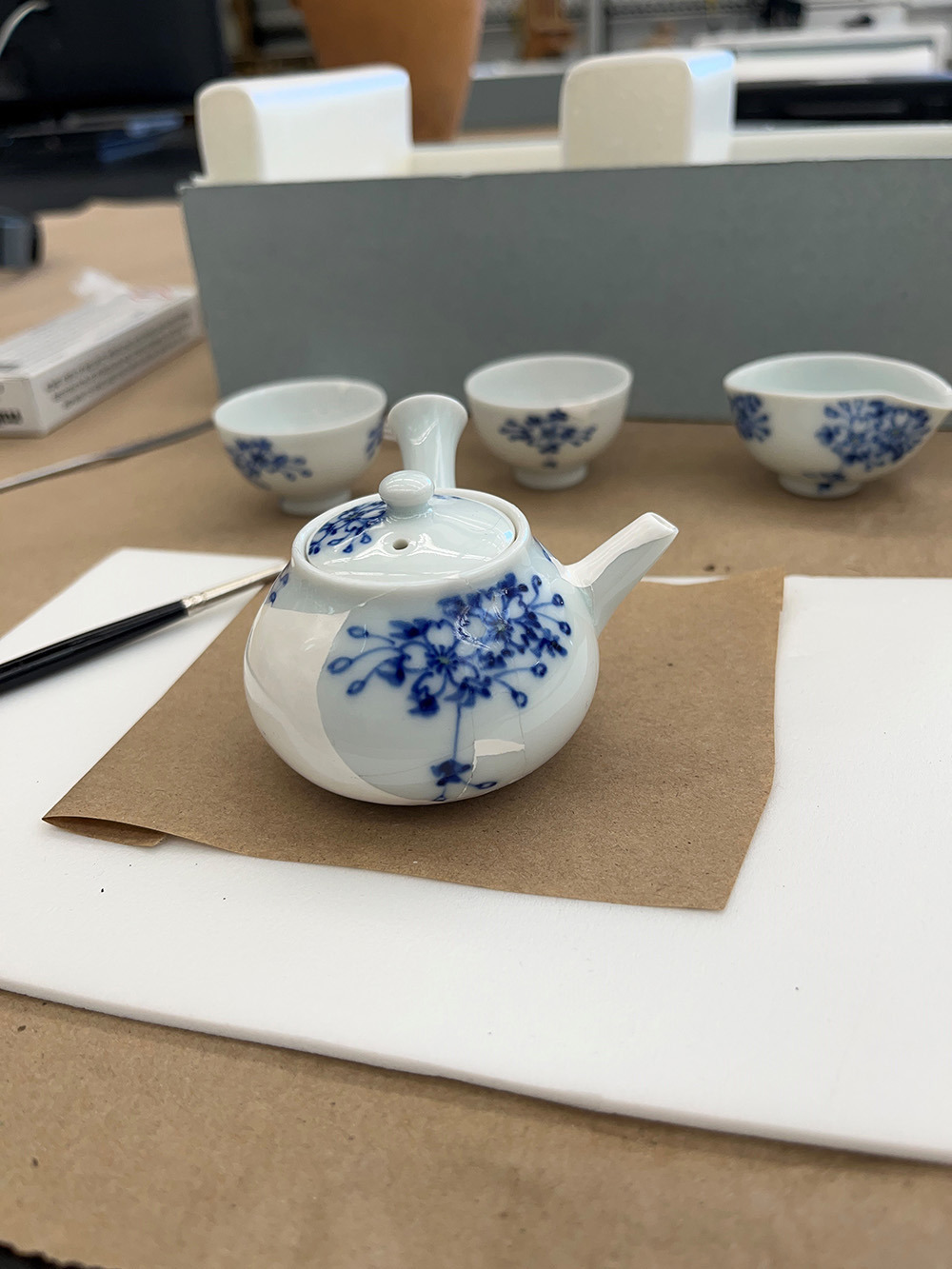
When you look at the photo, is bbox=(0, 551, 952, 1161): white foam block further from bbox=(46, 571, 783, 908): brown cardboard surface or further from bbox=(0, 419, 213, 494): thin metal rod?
bbox=(0, 419, 213, 494): thin metal rod

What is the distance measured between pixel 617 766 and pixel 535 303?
575mm

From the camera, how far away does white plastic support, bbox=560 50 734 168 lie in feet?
2.78

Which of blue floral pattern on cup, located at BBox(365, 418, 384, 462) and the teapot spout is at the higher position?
the teapot spout

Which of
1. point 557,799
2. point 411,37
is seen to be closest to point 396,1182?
point 557,799

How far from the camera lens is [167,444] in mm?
952

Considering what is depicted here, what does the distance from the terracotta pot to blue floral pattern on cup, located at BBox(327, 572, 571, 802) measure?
1.23 meters

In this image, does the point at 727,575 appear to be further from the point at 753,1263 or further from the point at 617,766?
the point at 753,1263

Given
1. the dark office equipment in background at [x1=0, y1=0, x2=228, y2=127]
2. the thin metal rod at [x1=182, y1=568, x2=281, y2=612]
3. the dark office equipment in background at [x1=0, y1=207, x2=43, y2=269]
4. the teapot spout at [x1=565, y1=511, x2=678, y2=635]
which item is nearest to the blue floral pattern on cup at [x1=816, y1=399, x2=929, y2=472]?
the teapot spout at [x1=565, y1=511, x2=678, y2=635]

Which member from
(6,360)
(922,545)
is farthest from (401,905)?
(6,360)

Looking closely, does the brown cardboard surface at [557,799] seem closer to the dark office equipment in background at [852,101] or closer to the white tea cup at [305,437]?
the white tea cup at [305,437]

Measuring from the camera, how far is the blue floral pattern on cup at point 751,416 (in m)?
0.70

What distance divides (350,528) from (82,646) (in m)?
0.23

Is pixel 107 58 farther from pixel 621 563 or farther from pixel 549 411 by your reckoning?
pixel 621 563

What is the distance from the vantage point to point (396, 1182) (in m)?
0.31
